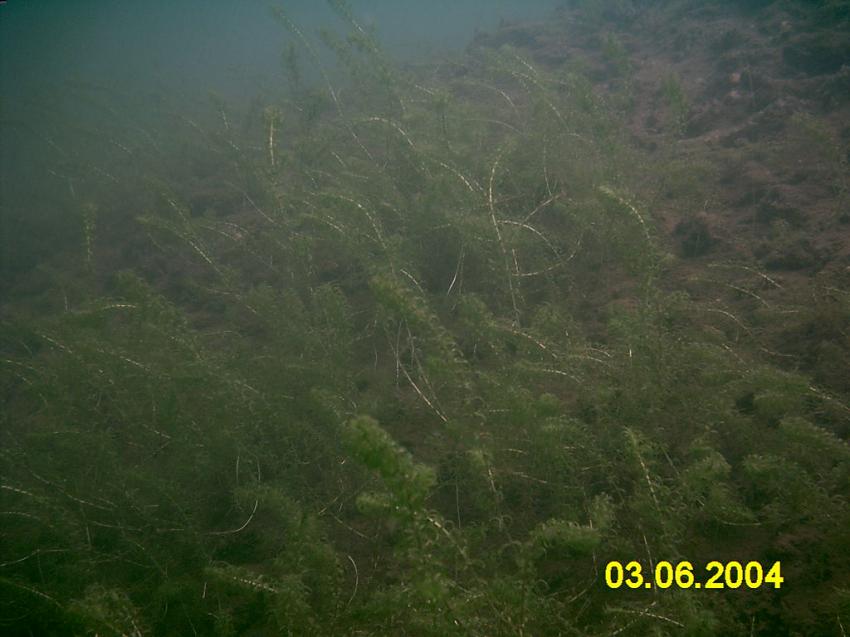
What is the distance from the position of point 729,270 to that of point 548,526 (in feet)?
13.8

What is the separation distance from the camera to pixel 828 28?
9219 mm

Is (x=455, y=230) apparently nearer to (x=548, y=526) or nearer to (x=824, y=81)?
(x=548, y=526)

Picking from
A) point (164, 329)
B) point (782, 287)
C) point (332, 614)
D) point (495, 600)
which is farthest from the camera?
point (782, 287)

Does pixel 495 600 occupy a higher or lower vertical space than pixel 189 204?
lower

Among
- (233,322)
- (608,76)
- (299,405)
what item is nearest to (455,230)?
(299,405)

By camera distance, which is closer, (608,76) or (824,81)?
(824,81)

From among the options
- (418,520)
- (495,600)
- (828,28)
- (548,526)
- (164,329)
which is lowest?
(495,600)
